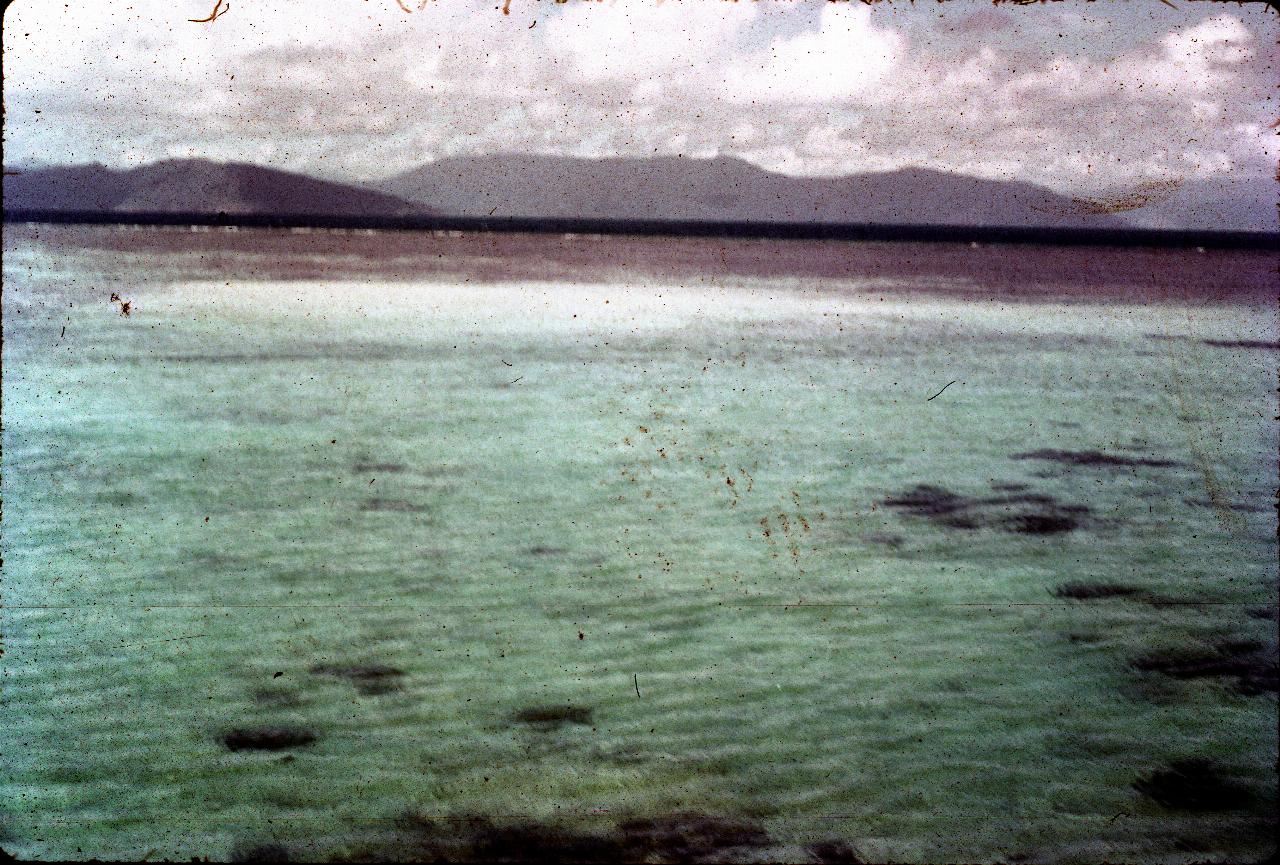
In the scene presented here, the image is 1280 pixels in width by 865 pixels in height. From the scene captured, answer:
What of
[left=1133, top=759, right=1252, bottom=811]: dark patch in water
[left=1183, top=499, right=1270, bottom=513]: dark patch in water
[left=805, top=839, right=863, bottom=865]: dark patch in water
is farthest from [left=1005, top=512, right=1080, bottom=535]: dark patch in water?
[left=805, top=839, right=863, bottom=865]: dark patch in water

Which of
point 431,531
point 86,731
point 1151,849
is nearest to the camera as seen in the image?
point 1151,849

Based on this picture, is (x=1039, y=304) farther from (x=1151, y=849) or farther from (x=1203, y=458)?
(x=1151, y=849)

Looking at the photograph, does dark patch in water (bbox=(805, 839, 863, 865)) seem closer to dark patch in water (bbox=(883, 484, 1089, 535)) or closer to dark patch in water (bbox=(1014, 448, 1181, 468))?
dark patch in water (bbox=(883, 484, 1089, 535))

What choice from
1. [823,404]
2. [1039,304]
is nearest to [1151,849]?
[823,404]

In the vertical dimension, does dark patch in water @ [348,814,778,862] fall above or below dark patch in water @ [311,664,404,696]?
below

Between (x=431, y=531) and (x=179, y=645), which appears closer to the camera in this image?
(x=179, y=645)

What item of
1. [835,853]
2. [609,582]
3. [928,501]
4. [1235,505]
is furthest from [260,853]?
[1235,505]

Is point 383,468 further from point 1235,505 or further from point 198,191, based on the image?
point 1235,505

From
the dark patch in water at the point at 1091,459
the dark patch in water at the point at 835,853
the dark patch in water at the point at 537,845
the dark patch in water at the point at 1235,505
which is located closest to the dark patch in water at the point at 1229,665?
the dark patch in water at the point at 1235,505
